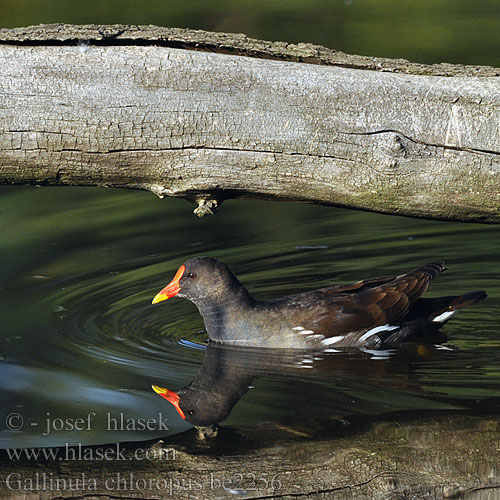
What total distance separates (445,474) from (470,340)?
2007 mm

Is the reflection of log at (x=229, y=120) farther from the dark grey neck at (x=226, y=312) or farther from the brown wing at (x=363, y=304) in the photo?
the dark grey neck at (x=226, y=312)

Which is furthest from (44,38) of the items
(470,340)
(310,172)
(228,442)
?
(470,340)

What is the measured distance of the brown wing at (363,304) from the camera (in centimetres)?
593

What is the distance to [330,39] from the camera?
1299cm

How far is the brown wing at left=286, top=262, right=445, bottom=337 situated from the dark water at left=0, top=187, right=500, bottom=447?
0.22 meters

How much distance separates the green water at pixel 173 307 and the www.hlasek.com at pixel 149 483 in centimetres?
36

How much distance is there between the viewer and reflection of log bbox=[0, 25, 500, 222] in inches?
181

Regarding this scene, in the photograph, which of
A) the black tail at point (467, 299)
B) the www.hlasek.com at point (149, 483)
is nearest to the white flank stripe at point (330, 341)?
the black tail at point (467, 299)

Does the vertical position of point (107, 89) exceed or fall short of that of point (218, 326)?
it exceeds it

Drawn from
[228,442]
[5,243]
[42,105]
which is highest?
[5,243]

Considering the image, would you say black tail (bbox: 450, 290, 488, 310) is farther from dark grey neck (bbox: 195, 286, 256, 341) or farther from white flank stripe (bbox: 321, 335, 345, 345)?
dark grey neck (bbox: 195, 286, 256, 341)

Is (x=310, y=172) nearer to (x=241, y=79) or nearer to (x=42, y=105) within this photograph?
(x=241, y=79)

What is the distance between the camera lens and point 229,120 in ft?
15.2

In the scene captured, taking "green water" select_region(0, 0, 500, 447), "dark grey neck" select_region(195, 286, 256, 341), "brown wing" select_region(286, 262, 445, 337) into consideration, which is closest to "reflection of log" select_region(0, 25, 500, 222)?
"green water" select_region(0, 0, 500, 447)
